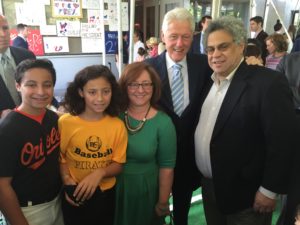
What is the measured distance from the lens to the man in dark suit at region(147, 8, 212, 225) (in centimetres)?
179

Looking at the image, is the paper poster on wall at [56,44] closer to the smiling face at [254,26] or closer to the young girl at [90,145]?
the smiling face at [254,26]

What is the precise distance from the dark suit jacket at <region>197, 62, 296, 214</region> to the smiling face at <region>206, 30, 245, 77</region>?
60mm

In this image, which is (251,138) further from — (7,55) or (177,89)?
(7,55)

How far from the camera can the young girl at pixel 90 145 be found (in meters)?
1.47

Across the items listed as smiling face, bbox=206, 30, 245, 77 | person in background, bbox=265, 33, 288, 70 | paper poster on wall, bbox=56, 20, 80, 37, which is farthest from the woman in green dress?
paper poster on wall, bbox=56, 20, 80, 37

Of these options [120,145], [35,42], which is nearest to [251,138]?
[120,145]

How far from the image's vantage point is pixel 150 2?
9500 millimetres

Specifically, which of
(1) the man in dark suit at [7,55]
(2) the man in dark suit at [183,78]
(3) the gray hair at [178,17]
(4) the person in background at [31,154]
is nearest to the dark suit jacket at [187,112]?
(2) the man in dark suit at [183,78]

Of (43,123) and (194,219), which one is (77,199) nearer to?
(43,123)

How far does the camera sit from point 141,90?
1565 millimetres

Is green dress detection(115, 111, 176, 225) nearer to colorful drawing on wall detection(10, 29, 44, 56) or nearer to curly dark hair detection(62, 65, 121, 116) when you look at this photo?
curly dark hair detection(62, 65, 121, 116)

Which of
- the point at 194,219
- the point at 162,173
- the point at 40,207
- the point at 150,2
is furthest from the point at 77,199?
the point at 150,2

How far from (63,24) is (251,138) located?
6321 millimetres

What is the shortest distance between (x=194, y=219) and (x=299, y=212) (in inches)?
61.6
